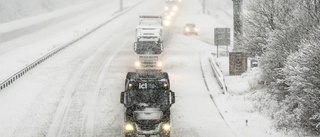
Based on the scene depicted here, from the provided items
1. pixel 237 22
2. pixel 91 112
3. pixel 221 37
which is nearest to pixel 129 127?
pixel 91 112

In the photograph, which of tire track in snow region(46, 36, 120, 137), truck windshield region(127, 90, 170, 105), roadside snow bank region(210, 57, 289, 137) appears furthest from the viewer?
tire track in snow region(46, 36, 120, 137)

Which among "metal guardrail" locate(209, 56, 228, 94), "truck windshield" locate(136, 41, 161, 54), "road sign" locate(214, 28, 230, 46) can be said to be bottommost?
"metal guardrail" locate(209, 56, 228, 94)

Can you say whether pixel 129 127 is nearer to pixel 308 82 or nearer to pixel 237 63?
pixel 308 82

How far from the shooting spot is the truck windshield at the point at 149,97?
17.3 metres

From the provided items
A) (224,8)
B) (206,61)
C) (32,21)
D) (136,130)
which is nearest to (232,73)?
(206,61)

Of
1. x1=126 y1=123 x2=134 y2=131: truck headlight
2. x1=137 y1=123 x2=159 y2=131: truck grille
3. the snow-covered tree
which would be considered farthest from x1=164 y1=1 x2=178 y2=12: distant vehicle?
x1=137 y1=123 x2=159 y2=131: truck grille

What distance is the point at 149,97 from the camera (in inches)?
685

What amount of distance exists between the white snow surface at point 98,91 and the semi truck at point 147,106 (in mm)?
2227

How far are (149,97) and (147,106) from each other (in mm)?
423

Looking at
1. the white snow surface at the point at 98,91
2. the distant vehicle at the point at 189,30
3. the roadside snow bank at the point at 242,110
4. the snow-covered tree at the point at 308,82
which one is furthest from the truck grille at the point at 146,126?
the distant vehicle at the point at 189,30

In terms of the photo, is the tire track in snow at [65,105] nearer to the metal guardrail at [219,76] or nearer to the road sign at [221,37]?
the metal guardrail at [219,76]

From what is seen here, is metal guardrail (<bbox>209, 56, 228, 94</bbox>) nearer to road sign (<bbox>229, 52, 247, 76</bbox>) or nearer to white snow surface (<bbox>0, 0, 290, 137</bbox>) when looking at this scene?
white snow surface (<bbox>0, 0, 290, 137</bbox>)

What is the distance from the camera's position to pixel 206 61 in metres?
35.2

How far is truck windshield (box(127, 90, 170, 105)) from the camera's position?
17312 mm
